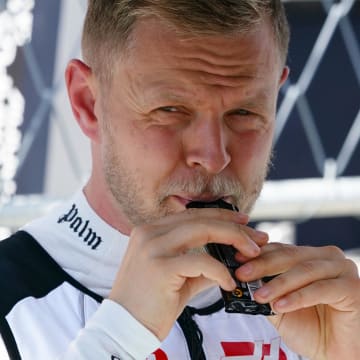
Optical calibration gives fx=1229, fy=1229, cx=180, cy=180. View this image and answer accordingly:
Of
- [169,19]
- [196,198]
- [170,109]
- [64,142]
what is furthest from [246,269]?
[64,142]

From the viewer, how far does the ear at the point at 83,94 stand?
5.66 feet

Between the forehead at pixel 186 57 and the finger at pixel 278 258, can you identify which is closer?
the finger at pixel 278 258

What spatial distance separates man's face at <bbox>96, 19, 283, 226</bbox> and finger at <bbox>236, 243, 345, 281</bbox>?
112mm

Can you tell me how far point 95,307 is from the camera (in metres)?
1.66

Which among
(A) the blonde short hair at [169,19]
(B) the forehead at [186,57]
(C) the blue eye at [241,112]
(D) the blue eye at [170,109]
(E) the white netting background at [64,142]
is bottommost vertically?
(E) the white netting background at [64,142]

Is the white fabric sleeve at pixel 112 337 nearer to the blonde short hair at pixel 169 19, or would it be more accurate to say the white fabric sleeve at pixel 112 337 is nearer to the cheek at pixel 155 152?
the cheek at pixel 155 152

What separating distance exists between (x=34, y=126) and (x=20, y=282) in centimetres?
122

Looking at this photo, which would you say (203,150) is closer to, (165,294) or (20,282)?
(165,294)

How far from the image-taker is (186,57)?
1.61 metres

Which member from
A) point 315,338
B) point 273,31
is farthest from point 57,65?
point 315,338

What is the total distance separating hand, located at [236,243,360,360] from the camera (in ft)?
4.81

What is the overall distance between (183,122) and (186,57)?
0.09 metres

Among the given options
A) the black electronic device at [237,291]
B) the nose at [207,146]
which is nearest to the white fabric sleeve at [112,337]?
the black electronic device at [237,291]

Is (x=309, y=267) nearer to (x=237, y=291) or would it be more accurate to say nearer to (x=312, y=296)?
(x=312, y=296)
